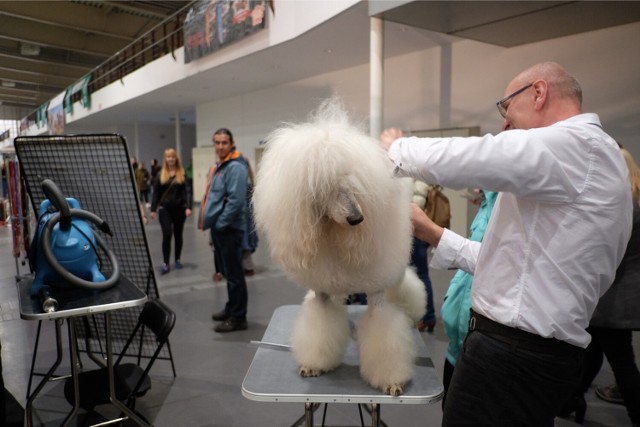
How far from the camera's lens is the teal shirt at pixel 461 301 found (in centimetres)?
156

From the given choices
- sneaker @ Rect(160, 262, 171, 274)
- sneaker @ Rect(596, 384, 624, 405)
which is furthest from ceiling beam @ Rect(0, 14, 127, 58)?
sneaker @ Rect(596, 384, 624, 405)

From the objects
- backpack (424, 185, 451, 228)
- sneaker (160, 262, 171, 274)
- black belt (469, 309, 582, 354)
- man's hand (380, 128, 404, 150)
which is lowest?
sneaker (160, 262, 171, 274)

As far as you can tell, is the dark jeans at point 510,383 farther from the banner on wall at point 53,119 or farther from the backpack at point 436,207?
the banner on wall at point 53,119

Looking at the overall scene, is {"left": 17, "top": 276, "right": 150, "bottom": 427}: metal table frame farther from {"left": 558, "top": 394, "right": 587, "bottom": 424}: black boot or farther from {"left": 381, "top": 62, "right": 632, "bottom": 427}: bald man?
{"left": 558, "top": 394, "right": 587, "bottom": 424}: black boot

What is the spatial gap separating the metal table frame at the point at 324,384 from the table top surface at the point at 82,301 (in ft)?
1.72

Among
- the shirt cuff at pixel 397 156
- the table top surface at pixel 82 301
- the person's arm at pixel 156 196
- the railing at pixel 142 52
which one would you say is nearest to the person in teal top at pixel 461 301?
the shirt cuff at pixel 397 156

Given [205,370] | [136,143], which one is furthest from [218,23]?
[136,143]

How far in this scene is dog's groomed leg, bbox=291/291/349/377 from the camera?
1335 mm

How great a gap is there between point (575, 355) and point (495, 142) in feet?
1.89

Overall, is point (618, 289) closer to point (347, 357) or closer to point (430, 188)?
point (347, 357)

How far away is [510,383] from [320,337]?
0.54 meters

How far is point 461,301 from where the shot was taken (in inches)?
62.2

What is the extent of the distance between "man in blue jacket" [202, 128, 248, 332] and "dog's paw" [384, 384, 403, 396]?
2.17m

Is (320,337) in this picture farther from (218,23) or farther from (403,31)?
(218,23)
